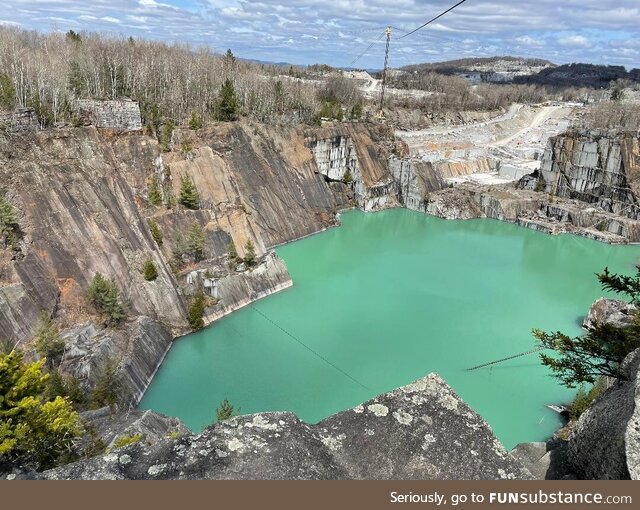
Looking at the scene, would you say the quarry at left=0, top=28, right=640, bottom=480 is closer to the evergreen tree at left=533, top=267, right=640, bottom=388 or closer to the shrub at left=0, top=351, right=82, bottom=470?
the shrub at left=0, top=351, right=82, bottom=470

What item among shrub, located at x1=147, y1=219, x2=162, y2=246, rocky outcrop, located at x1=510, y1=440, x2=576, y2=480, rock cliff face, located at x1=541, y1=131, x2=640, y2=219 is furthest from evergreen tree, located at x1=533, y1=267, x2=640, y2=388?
rock cliff face, located at x1=541, y1=131, x2=640, y2=219

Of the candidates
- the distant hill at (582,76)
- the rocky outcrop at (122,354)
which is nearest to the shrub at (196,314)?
the rocky outcrop at (122,354)

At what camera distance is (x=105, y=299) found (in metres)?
20.2

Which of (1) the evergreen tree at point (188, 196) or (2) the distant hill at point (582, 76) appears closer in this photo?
(1) the evergreen tree at point (188, 196)

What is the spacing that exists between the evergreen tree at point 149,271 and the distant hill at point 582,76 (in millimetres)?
134667

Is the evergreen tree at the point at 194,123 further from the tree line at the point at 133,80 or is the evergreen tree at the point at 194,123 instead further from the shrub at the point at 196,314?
the shrub at the point at 196,314

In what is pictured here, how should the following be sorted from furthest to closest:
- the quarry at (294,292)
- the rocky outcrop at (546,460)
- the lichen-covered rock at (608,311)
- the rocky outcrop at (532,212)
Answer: the rocky outcrop at (532,212), the lichen-covered rock at (608,311), the rocky outcrop at (546,460), the quarry at (294,292)

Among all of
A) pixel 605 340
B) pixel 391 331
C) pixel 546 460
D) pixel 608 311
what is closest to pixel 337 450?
pixel 546 460

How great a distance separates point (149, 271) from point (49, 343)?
6.35 metres

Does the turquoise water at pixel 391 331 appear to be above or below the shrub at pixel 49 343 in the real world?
below

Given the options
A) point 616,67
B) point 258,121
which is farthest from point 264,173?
point 616,67

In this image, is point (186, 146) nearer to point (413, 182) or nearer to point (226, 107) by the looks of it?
A: point (226, 107)

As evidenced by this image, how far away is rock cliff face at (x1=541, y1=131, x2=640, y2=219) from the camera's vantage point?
42.8 m

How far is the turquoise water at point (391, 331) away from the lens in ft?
61.5
